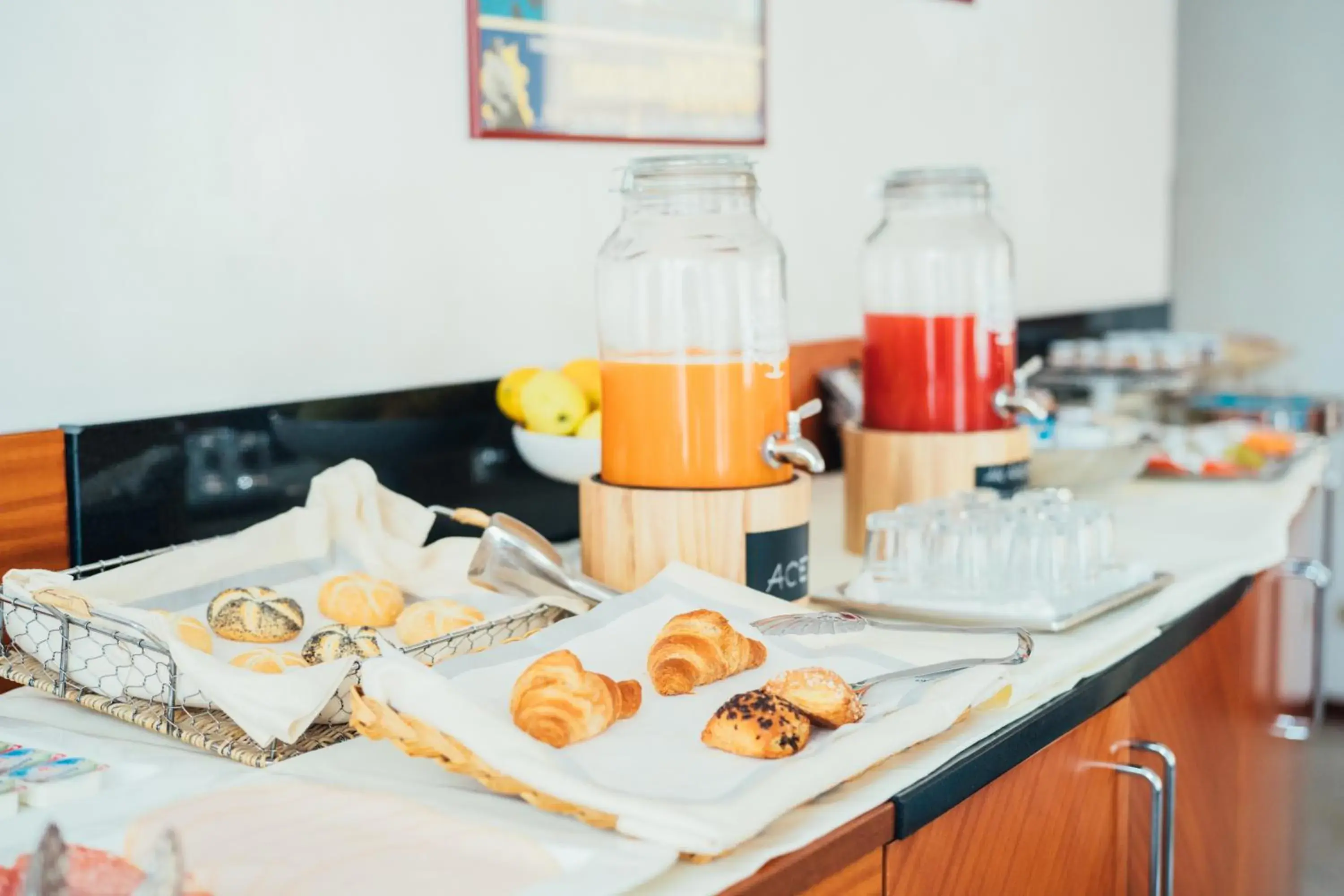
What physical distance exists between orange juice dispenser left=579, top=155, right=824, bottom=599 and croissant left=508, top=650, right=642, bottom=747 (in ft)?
1.05

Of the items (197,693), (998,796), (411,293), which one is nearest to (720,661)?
(998,796)

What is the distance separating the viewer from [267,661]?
0.87 meters

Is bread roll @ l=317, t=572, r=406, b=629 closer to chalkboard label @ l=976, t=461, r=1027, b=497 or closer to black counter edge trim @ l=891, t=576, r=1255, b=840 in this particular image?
black counter edge trim @ l=891, t=576, r=1255, b=840

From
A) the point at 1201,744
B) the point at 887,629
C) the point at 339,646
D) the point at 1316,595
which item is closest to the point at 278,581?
the point at 339,646

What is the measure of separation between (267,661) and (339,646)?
0.05 metres

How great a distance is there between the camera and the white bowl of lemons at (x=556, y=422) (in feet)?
4.33

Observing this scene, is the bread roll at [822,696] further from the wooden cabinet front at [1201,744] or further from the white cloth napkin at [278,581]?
the wooden cabinet front at [1201,744]

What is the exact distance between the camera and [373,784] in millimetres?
756

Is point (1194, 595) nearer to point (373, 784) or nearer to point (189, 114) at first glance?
point (373, 784)

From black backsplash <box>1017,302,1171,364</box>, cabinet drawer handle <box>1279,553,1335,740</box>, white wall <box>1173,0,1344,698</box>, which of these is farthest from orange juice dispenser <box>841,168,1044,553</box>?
white wall <box>1173,0,1344,698</box>

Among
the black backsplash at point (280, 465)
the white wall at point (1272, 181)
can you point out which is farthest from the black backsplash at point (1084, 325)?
the black backsplash at point (280, 465)

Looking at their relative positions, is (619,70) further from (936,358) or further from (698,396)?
(698,396)

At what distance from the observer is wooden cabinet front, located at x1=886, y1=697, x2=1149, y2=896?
814 mm

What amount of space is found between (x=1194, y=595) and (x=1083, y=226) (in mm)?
1589
